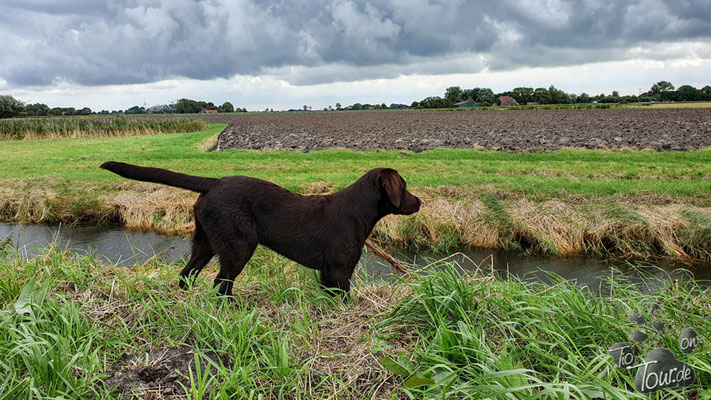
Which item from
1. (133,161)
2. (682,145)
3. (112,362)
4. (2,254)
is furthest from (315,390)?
(682,145)

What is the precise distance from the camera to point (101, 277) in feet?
13.5

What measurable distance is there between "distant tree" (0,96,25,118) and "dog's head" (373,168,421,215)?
59.6 metres

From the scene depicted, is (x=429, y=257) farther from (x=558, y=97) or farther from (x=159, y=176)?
(x=558, y=97)

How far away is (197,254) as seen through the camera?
3.99 metres

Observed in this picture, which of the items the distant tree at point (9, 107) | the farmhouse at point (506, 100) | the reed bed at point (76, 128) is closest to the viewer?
the reed bed at point (76, 128)

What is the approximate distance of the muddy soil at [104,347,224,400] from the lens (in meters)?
2.67

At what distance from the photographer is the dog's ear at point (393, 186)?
3.74m

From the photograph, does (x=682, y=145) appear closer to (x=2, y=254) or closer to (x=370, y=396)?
(x=370, y=396)

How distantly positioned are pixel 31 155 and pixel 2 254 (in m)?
14.8

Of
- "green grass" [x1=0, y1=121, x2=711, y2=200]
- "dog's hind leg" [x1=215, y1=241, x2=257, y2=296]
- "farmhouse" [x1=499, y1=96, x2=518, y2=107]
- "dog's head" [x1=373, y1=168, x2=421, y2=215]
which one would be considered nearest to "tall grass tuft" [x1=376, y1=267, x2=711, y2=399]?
"dog's head" [x1=373, y1=168, x2=421, y2=215]

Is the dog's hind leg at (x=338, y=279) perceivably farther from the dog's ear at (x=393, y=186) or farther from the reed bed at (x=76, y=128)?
the reed bed at (x=76, y=128)

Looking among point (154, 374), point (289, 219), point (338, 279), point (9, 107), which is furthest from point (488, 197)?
point (9, 107)

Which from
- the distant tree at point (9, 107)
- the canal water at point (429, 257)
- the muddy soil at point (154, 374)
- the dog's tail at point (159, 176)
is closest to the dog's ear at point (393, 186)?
the dog's tail at point (159, 176)

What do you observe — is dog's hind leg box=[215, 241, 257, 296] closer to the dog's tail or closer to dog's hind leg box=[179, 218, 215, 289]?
dog's hind leg box=[179, 218, 215, 289]
